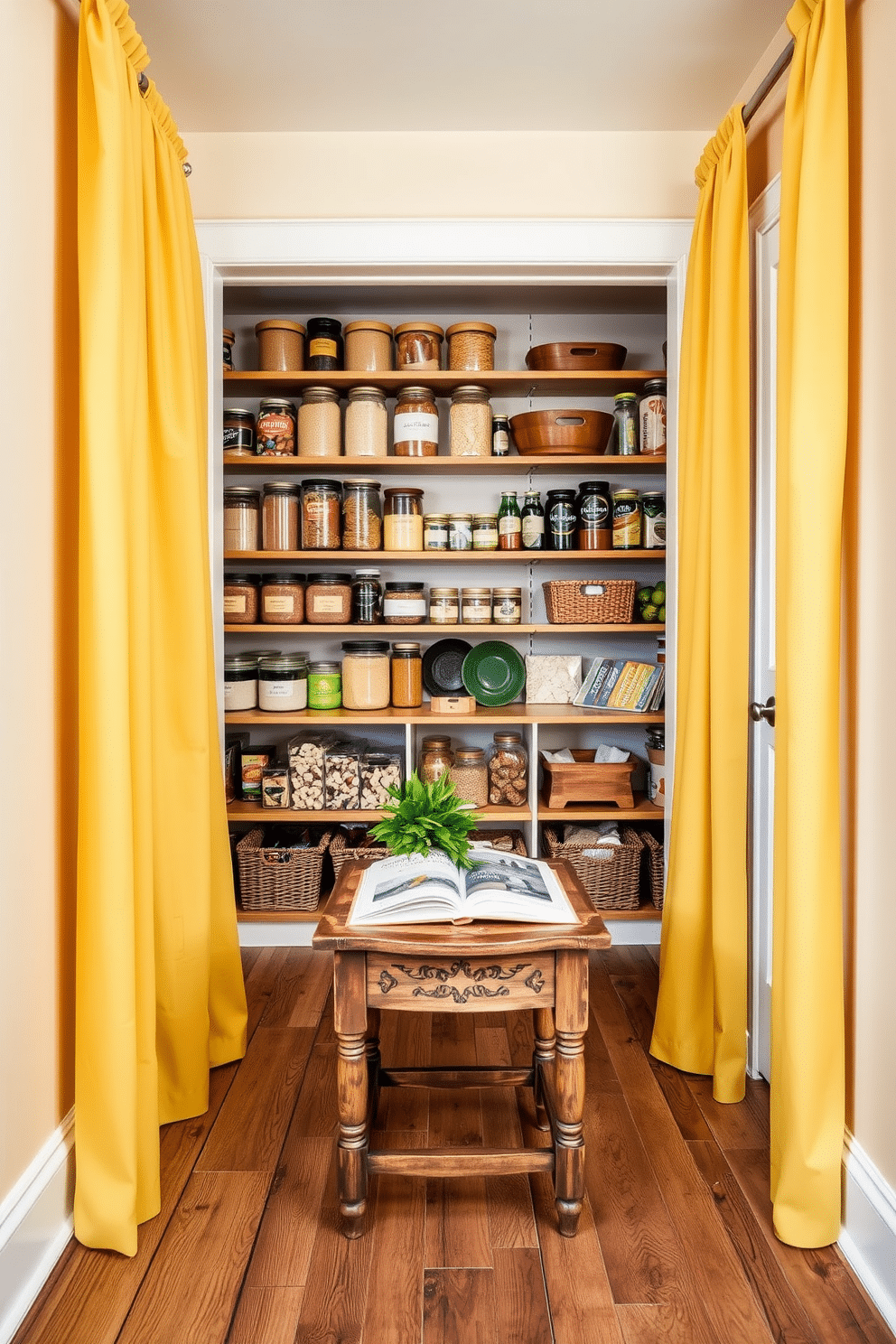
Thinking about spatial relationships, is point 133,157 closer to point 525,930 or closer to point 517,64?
point 517,64

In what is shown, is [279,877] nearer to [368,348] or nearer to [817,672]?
[368,348]

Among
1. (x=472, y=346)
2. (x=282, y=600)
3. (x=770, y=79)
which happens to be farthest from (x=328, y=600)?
(x=770, y=79)

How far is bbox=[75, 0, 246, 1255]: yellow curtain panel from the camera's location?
153 cm

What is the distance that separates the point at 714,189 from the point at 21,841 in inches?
85.4

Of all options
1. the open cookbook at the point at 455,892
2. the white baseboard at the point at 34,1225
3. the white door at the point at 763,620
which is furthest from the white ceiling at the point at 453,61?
the white baseboard at the point at 34,1225

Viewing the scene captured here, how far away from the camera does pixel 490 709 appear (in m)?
3.16

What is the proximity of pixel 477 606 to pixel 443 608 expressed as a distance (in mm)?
122

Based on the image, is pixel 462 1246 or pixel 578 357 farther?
pixel 578 357

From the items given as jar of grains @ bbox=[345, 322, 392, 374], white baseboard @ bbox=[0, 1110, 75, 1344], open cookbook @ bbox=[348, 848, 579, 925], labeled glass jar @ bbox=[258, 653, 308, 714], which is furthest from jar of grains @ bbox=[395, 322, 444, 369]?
white baseboard @ bbox=[0, 1110, 75, 1344]

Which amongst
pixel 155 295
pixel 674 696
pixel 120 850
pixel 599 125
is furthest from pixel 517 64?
pixel 120 850

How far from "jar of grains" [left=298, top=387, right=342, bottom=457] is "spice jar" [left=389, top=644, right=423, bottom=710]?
72 cm

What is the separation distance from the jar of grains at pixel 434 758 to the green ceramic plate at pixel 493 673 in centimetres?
22

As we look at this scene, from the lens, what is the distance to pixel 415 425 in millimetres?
2957

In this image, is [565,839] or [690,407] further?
[565,839]
